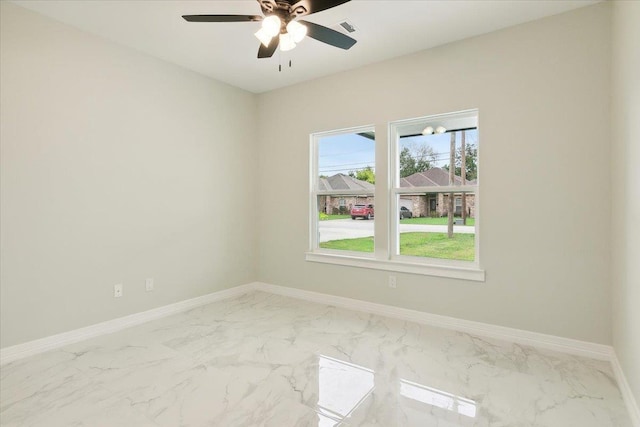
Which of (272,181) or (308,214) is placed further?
(272,181)

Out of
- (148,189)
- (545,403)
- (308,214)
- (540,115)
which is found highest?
(540,115)

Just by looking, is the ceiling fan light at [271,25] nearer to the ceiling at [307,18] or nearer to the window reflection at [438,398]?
the ceiling at [307,18]

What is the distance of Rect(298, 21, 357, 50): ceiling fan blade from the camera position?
212cm

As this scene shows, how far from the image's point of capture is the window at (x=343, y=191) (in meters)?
3.79

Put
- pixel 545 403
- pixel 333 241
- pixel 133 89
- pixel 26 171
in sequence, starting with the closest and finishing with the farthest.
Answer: pixel 545 403, pixel 26 171, pixel 133 89, pixel 333 241

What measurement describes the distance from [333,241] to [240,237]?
128 cm

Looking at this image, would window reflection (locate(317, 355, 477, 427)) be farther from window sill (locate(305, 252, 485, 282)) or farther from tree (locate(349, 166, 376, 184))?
tree (locate(349, 166, 376, 184))

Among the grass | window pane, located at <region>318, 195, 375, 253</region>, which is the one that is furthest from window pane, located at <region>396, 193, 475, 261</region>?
window pane, located at <region>318, 195, 375, 253</region>

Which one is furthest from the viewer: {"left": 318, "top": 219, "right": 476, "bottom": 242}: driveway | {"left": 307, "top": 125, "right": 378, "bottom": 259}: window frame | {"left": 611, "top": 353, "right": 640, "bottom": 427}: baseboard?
{"left": 307, "top": 125, "right": 378, "bottom": 259}: window frame

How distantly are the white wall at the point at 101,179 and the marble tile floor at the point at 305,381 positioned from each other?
52 centimetres

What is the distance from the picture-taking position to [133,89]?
324 centimetres

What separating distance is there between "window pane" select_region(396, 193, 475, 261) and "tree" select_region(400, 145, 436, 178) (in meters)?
0.28

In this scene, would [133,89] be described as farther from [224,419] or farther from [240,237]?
[224,419]

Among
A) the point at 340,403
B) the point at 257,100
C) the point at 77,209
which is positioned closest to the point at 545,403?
the point at 340,403
